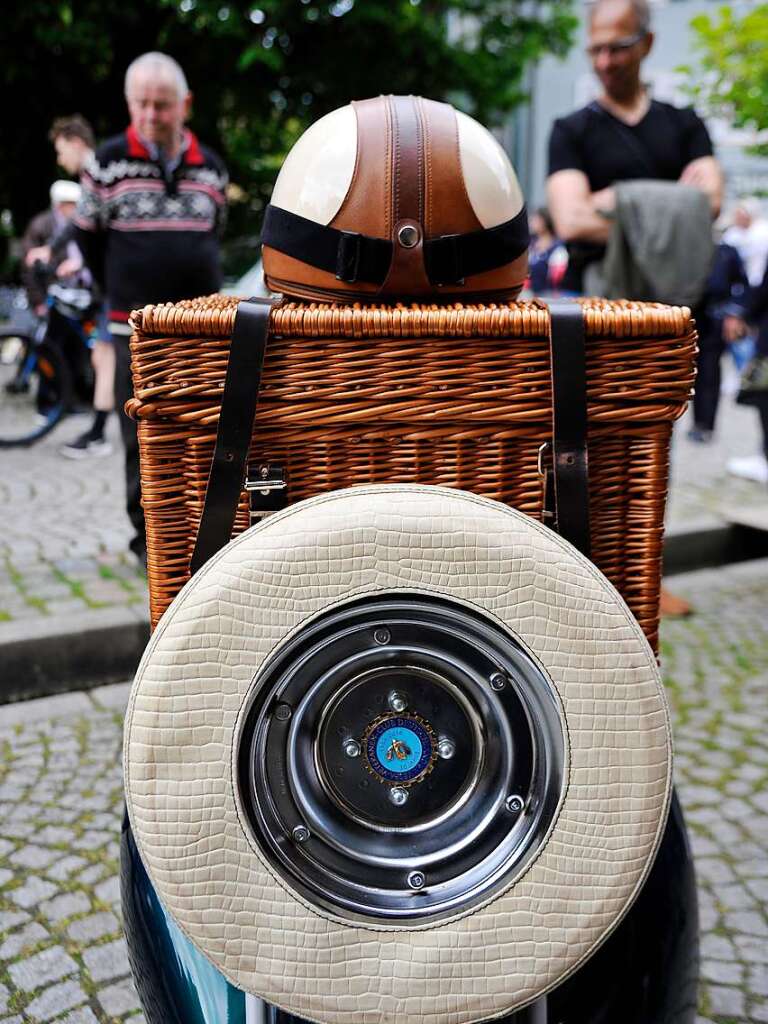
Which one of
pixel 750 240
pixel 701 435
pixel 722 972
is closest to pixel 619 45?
pixel 722 972

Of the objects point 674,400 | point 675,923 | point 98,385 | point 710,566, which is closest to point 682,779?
point 675,923

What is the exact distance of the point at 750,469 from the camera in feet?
21.0

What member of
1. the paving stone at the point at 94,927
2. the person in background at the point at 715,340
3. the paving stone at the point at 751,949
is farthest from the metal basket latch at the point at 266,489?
the person in background at the point at 715,340

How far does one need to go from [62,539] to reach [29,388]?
139 inches

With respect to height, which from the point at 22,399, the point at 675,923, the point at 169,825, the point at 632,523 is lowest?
the point at 22,399

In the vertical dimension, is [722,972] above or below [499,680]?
below

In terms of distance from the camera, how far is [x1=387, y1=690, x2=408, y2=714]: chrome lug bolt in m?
1.33

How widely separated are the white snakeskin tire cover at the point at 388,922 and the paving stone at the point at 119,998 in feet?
2.87

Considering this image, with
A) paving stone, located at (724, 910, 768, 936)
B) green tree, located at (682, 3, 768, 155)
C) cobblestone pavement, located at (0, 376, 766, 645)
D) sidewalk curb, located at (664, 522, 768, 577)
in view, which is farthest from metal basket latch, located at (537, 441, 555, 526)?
green tree, located at (682, 3, 768, 155)

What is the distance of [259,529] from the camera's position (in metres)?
1.26

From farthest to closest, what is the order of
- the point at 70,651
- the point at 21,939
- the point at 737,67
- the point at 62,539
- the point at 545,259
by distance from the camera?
the point at 545,259, the point at 737,67, the point at 62,539, the point at 70,651, the point at 21,939

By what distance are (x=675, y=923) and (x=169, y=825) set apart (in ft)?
2.56

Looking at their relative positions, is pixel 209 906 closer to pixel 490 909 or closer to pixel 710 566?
pixel 490 909

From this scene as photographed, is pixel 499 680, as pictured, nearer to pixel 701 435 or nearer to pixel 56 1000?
pixel 56 1000
